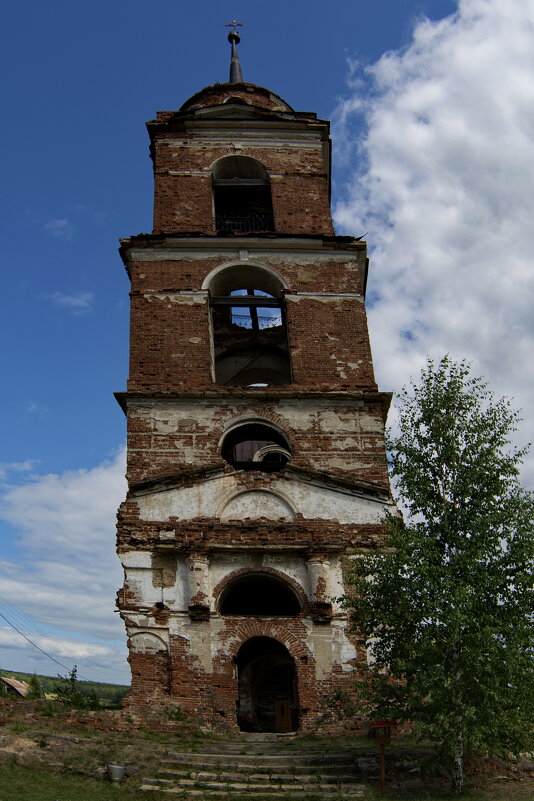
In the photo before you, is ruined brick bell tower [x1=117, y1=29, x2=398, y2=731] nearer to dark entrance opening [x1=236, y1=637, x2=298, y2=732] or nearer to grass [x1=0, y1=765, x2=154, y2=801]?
dark entrance opening [x1=236, y1=637, x2=298, y2=732]

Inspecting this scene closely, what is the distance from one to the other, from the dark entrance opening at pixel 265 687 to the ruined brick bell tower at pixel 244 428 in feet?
0.10

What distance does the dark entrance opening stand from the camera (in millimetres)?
14336

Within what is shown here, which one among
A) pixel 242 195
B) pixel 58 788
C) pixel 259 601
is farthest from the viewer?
pixel 242 195

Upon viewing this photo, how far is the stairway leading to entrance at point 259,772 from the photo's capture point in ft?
30.9

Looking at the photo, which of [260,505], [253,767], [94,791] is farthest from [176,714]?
[260,505]

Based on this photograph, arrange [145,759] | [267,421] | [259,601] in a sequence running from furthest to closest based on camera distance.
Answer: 1. [259,601]
2. [267,421]
3. [145,759]

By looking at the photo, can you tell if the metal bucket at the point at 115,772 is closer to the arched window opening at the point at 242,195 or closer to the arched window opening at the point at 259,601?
the arched window opening at the point at 259,601

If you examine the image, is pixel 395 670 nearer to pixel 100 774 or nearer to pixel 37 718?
pixel 100 774

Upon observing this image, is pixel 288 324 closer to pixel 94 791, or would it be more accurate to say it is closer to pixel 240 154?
pixel 240 154

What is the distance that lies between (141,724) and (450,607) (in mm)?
5243

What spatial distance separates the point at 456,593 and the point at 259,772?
352 cm

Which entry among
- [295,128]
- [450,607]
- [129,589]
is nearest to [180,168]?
[295,128]

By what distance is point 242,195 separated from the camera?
19.8m

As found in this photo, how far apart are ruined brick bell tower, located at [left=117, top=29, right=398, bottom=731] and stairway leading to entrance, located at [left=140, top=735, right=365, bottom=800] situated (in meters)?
1.33
